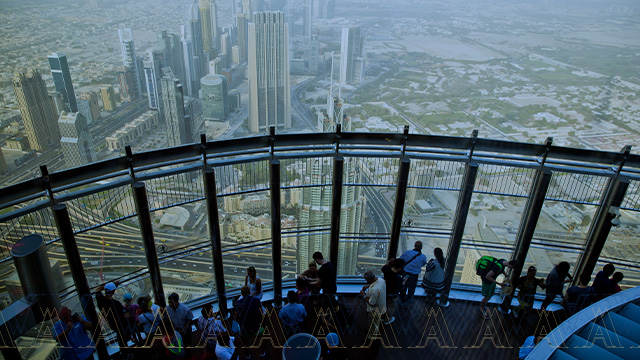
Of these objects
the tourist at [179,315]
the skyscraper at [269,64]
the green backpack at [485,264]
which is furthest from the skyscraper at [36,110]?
the green backpack at [485,264]

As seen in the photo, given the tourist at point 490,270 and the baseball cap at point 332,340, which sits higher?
the tourist at point 490,270

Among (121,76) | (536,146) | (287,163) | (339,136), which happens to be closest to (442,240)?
(536,146)

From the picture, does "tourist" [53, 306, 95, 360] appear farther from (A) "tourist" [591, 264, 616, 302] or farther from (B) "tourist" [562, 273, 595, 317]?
(A) "tourist" [591, 264, 616, 302]

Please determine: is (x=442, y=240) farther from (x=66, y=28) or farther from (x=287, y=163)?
(x=66, y=28)

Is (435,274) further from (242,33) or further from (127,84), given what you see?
(242,33)

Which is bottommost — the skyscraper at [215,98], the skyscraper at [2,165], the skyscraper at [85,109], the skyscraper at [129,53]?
the skyscraper at [85,109]

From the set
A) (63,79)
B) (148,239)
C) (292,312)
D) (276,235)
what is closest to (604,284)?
(292,312)

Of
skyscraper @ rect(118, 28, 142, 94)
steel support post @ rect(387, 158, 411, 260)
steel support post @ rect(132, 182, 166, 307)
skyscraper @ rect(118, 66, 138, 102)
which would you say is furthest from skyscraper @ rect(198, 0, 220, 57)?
steel support post @ rect(387, 158, 411, 260)

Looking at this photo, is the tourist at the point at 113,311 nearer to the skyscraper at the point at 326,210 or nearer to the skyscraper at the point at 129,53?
A: the skyscraper at the point at 326,210
